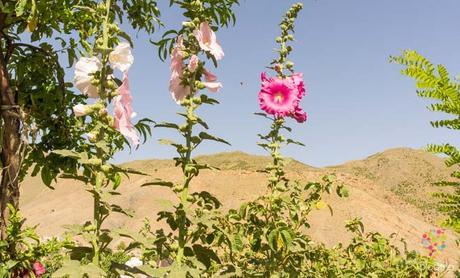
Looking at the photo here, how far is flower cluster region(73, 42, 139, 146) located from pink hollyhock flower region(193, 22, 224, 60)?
0.47 meters

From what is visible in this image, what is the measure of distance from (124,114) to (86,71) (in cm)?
25

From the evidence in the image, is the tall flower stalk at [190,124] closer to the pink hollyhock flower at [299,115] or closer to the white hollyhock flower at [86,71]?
the white hollyhock flower at [86,71]

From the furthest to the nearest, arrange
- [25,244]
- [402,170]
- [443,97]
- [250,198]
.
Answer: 1. [402,170]
2. [250,198]
3. [25,244]
4. [443,97]

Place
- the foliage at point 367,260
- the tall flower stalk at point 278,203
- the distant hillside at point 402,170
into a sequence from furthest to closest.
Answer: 1. the distant hillside at point 402,170
2. the foliage at point 367,260
3. the tall flower stalk at point 278,203

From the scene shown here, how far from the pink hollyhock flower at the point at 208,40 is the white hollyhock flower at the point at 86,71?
570 millimetres

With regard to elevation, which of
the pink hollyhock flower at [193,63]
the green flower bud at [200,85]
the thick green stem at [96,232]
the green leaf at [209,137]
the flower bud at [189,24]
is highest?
the flower bud at [189,24]

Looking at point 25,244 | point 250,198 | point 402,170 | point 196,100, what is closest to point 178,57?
point 196,100

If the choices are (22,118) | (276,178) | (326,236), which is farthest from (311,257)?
(326,236)

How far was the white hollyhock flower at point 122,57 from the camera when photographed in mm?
2148

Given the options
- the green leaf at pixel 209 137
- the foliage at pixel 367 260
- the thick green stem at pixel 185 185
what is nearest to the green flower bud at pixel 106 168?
the thick green stem at pixel 185 185

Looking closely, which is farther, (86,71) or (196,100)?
(196,100)

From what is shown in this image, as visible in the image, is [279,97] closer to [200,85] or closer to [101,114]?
[200,85]

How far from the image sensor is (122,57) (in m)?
2.16

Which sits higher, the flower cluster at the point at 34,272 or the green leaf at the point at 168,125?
the green leaf at the point at 168,125
